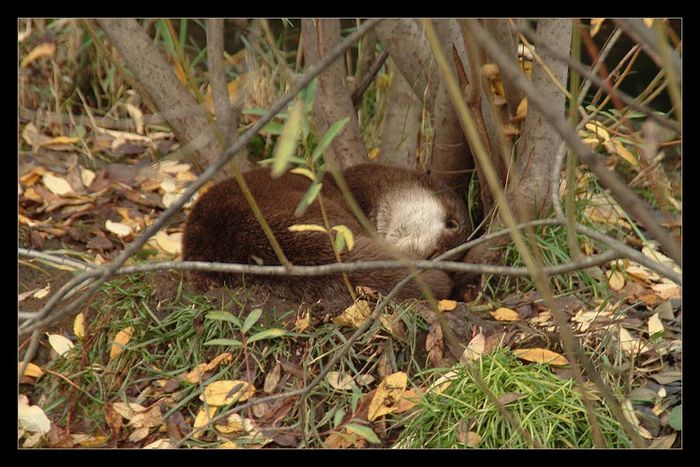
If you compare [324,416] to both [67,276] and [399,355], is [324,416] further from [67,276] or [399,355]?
[67,276]

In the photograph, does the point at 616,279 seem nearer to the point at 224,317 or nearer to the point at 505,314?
the point at 505,314

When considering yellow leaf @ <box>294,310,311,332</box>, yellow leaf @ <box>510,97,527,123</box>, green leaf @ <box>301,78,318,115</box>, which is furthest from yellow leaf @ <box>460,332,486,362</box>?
green leaf @ <box>301,78,318,115</box>

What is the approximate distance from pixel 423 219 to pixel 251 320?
1.00 m

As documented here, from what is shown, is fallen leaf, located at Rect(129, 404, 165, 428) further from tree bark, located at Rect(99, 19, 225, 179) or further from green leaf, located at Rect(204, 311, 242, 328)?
tree bark, located at Rect(99, 19, 225, 179)

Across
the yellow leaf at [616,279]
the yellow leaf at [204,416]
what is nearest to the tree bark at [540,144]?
the yellow leaf at [616,279]

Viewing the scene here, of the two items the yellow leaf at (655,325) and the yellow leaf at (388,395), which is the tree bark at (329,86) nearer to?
the yellow leaf at (388,395)

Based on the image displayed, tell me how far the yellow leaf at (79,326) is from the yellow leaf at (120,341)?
5.4 inches

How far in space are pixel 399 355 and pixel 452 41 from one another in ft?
3.83

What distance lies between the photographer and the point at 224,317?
8.92 ft

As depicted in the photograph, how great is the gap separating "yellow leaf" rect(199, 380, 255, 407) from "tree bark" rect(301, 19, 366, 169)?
1.19 m

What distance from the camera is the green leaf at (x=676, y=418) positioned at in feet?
7.60

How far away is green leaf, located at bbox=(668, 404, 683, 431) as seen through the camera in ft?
7.60

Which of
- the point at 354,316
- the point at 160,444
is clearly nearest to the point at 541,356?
the point at 354,316

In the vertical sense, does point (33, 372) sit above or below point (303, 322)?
below
